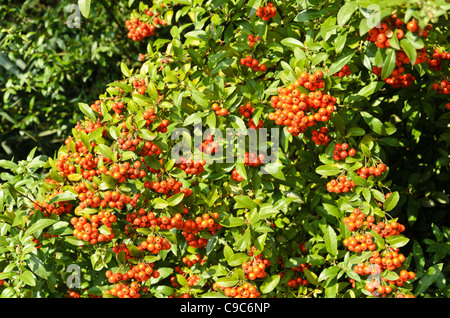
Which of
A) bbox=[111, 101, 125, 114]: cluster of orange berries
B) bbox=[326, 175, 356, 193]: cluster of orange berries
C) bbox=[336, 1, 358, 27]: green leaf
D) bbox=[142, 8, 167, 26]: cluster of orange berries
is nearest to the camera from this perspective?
bbox=[336, 1, 358, 27]: green leaf

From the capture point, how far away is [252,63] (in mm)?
2570

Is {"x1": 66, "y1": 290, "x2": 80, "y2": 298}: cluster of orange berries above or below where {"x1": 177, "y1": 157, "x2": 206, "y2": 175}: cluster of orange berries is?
below

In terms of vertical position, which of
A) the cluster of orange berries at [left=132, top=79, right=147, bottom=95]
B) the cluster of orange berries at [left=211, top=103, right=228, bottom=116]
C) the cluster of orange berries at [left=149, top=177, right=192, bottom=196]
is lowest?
the cluster of orange berries at [left=149, top=177, right=192, bottom=196]

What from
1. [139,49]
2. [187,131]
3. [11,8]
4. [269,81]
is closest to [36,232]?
[187,131]

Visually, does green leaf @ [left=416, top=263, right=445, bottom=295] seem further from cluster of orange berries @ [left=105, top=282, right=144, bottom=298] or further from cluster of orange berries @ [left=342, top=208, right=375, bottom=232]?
cluster of orange berries @ [left=105, top=282, right=144, bottom=298]

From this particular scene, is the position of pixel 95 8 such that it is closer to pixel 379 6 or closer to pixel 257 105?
pixel 257 105

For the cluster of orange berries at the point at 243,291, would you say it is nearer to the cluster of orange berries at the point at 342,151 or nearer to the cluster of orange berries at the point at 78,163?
the cluster of orange berries at the point at 342,151

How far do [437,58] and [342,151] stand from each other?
715mm

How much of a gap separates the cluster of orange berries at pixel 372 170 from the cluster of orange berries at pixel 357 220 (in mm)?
193

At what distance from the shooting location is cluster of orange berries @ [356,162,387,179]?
7.52 feet

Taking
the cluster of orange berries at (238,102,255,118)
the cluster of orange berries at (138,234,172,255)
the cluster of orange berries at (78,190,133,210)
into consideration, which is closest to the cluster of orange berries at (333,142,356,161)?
the cluster of orange berries at (238,102,255,118)

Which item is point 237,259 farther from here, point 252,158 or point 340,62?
point 340,62

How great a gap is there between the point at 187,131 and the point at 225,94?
35 cm

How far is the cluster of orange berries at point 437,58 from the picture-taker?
7.75 feet
